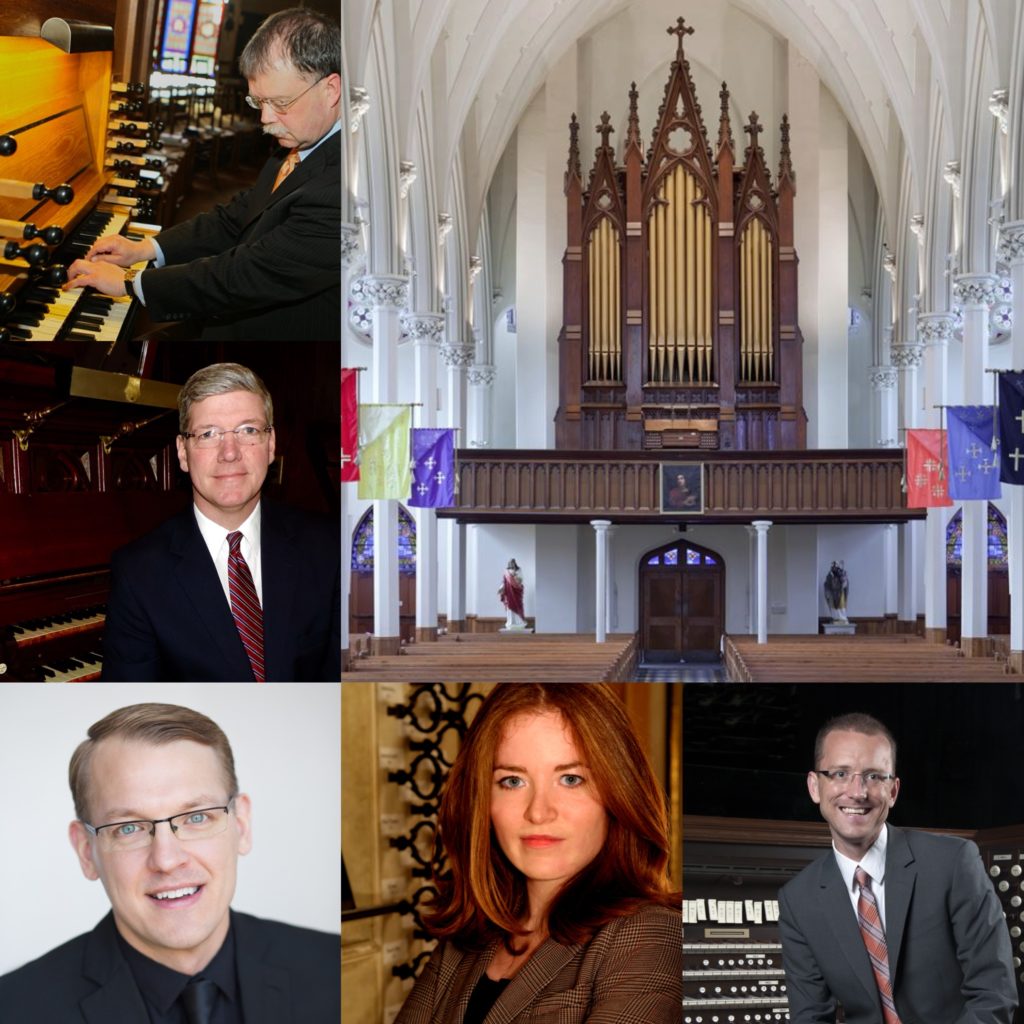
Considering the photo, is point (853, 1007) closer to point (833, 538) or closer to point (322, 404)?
point (322, 404)

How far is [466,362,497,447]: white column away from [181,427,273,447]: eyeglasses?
13.8m

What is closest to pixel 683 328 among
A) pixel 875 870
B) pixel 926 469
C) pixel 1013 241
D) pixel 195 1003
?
pixel 926 469

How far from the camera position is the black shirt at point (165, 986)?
5242 mm

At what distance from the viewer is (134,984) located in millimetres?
5250

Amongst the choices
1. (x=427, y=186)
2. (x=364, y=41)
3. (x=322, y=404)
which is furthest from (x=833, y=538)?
(x=322, y=404)

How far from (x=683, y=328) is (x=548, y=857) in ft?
47.6

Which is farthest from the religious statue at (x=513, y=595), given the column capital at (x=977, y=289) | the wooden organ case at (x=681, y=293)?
the column capital at (x=977, y=289)

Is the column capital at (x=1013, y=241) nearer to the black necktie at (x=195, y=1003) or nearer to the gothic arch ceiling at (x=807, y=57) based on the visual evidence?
the gothic arch ceiling at (x=807, y=57)

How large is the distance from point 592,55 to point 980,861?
53.0 ft

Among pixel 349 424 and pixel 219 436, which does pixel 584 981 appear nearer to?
pixel 219 436

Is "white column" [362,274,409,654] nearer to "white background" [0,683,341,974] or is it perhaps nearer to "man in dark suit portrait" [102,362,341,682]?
"man in dark suit portrait" [102,362,341,682]

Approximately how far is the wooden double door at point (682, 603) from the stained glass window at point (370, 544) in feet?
10.9

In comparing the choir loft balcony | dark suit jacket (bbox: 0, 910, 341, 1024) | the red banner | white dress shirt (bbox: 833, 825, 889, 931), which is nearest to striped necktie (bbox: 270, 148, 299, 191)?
dark suit jacket (bbox: 0, 910, 341, 1024)

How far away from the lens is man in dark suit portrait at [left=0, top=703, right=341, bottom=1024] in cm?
526
